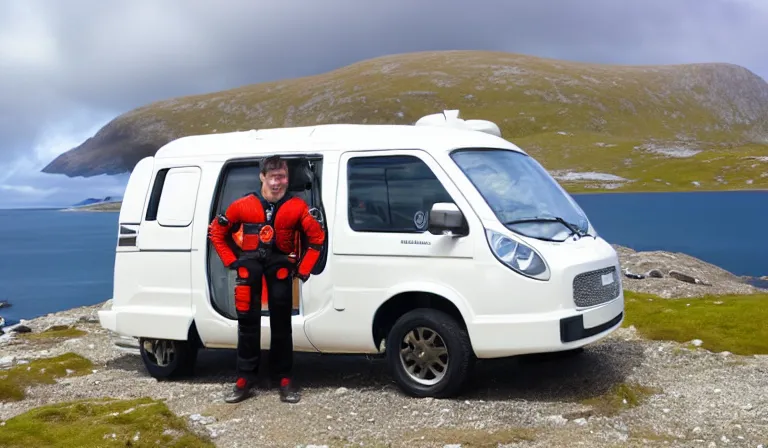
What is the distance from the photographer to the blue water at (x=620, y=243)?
51281mm

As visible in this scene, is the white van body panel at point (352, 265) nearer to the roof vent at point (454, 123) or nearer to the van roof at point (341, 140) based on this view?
the van roof at point (341, 140)

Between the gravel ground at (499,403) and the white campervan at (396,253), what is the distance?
552 millimetres

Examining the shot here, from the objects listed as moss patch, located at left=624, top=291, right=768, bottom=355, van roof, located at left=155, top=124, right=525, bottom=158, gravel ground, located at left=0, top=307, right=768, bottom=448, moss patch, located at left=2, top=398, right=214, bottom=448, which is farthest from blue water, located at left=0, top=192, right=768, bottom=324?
moss patch, located at left=2, top=398, right=214, bottom=448

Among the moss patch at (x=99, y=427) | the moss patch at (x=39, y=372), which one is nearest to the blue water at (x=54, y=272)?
the moss patch at (x=39, y=372)

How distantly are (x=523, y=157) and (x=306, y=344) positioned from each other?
11.9 feet

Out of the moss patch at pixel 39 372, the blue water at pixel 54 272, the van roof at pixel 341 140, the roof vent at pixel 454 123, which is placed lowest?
the blue water at pixel 54 272

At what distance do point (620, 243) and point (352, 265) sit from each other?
5018cm

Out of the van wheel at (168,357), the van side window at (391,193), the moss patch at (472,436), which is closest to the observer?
the moss patch at (472,436)

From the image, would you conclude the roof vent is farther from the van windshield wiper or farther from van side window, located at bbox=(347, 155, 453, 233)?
the van windshield wiper

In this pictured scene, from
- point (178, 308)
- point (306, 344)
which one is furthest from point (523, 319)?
point (178, 308)

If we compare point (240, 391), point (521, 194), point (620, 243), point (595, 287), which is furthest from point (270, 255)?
point (620, 243)

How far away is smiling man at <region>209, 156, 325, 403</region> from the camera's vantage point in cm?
781

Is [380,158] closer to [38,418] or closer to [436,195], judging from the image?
[436,195]

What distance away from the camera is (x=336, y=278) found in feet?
26.9
